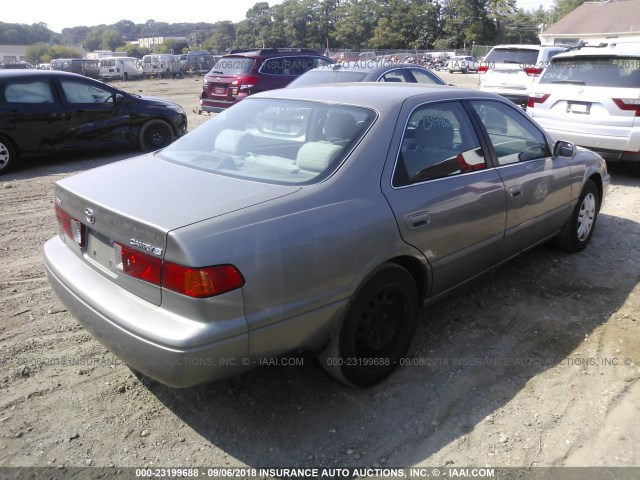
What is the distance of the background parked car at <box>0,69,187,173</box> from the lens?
27.0 feet

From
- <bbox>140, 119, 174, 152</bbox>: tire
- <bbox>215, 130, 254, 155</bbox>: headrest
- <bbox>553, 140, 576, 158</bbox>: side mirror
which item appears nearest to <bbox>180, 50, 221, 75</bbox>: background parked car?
<bbox>140, 119, 174, 152</bbox>: tire

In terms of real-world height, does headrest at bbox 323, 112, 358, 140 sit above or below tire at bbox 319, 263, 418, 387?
above

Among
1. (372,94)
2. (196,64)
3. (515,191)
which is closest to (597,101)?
(515,191)

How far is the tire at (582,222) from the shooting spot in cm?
486

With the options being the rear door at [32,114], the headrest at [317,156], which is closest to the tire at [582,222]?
the headrest at [317,156]

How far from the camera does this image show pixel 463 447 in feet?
8.71

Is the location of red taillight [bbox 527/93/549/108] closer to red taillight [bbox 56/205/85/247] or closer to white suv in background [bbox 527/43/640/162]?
white suv in background [bbox 527/43/640/162]

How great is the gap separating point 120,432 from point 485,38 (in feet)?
261

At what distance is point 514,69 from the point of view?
1343 centimetres

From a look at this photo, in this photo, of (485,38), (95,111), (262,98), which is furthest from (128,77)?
(485,38)

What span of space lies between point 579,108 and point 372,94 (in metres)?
5.44

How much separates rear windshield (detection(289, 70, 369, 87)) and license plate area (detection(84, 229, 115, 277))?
6.59 metres

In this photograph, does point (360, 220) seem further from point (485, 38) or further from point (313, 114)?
point (485, 38)

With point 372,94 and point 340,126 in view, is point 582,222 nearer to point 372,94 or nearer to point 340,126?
point 372,94
